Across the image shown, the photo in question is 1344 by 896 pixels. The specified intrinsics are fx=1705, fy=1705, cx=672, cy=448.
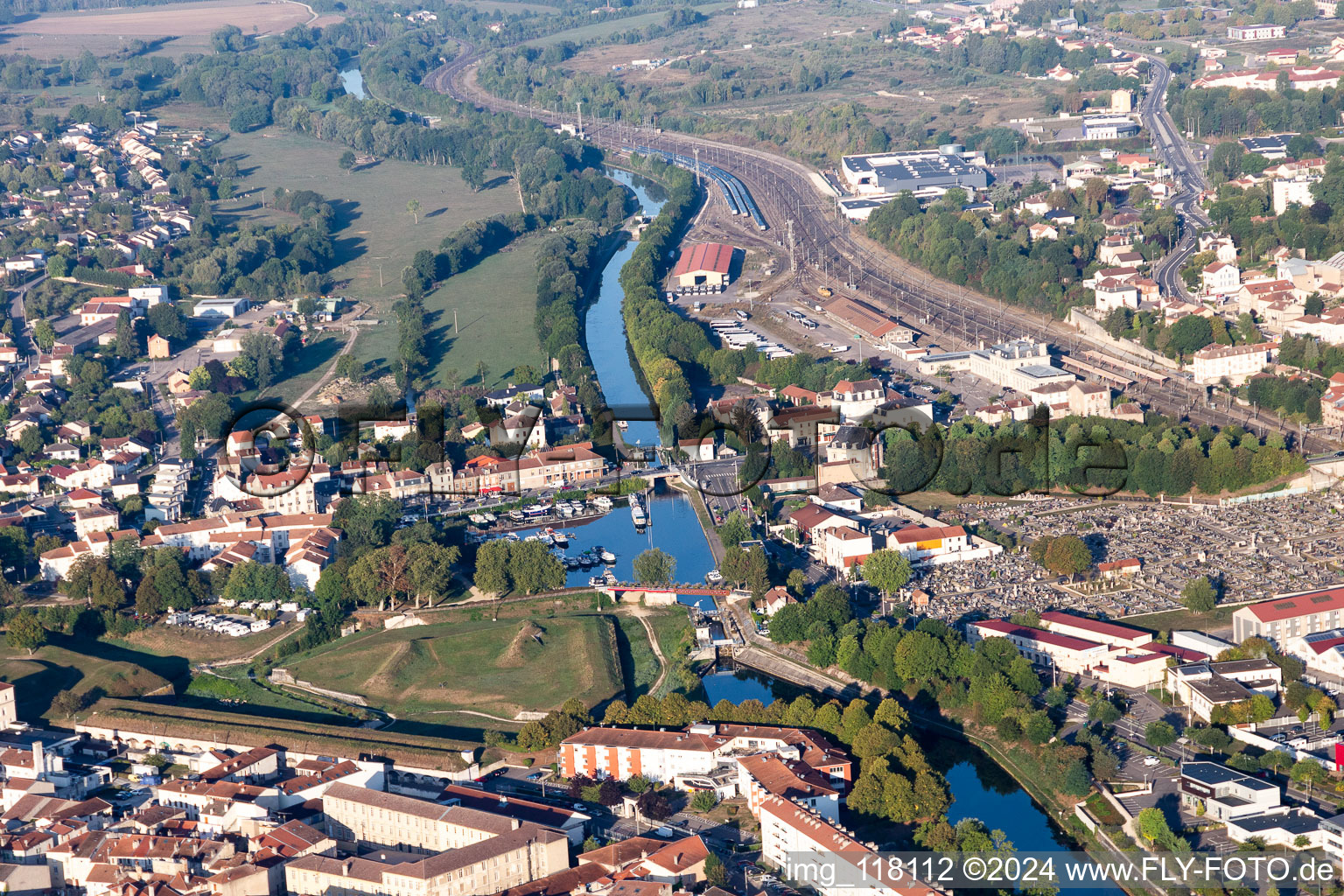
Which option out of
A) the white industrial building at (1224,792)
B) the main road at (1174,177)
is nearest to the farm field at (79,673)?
the white industrial building at (1224,792)

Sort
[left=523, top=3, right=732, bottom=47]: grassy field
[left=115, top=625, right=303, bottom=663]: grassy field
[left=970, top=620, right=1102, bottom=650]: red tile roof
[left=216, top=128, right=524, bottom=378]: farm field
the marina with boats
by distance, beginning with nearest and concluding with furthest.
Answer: [left=970, top=620, right=1102, bottom=650]: red tile roof
[left=115, top=625, right=303, bottom=663]: grassy field
the marina with boats
[left=216, top=128, right=524, bottom=378]: farm field
[left=523, top=3, right=732, bottom=47]: grassy field

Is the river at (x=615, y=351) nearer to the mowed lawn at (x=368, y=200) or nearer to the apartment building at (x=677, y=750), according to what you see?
the mowed lawn at (x=368, y=200)

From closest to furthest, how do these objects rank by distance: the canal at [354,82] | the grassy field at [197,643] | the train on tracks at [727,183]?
the grassy field at [197,643]
the train on tracks at [727,183]
the canal at [354,82]

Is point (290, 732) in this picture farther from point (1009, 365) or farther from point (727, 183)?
point (727, 183)

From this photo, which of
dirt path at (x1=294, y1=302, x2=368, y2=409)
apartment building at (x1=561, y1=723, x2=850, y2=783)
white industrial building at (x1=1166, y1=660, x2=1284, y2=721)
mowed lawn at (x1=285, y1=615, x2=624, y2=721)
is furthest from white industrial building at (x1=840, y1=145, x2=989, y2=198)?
apartment building at (x1=561, y1=723, x2=850, y2=783)

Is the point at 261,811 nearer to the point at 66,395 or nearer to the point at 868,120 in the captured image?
the point at 66,395

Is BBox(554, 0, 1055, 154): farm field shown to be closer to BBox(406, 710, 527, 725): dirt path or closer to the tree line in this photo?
the tree line

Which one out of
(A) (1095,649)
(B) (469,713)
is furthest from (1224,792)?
(B) (469,713)
